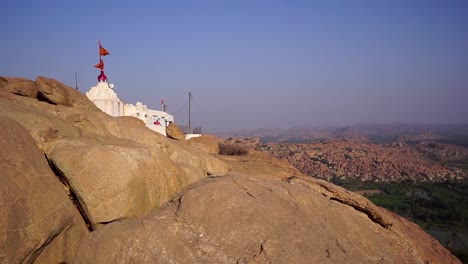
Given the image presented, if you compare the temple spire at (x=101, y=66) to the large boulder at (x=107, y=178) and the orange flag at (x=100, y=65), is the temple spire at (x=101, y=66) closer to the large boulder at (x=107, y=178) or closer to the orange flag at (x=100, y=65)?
the orange flag at (x=100, y=65)

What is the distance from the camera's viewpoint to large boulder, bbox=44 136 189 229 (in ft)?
22.4

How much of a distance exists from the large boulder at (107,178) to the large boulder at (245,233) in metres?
0.58

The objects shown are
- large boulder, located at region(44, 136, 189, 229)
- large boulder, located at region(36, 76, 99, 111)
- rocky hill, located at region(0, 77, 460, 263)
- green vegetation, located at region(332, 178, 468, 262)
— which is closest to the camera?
rocky hill, located at region(0, 77, 460, 263)

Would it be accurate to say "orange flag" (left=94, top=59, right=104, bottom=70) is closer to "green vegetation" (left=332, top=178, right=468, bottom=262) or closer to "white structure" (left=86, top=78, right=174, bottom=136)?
"white structure" (left=86, top=78, right=174, bottom=136)

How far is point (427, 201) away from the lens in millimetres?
58125

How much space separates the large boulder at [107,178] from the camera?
6812mm

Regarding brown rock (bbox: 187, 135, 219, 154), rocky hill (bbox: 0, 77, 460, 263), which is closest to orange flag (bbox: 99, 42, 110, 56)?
brown rock (bbox: 187, 135, 219, 154)

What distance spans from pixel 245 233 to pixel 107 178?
2.97 metres

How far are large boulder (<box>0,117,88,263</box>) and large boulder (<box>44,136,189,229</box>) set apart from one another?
288 millimetres

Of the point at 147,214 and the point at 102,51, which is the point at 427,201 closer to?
the point at 102,51

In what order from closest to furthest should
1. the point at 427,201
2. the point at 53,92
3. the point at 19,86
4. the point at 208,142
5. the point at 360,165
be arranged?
1. the point at 53,92
2. the point at 19,86
3. the point at 208,142
4. the point at 427,201
5. the point at 360,165

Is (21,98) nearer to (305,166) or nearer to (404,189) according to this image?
(305,166)

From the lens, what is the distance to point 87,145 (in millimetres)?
7359

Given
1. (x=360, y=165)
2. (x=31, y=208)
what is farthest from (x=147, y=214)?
(x=360, y=165)
